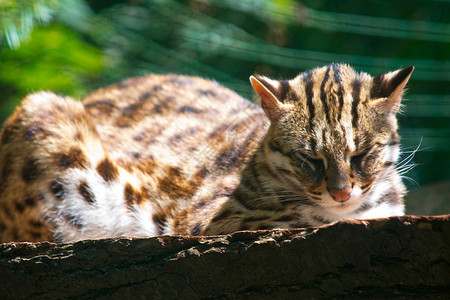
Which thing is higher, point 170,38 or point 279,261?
point 279,261

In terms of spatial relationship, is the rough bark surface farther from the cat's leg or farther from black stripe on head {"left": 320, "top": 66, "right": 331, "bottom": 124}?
the cat's leg

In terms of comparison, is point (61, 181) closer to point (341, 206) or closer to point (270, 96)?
point (270, 96)

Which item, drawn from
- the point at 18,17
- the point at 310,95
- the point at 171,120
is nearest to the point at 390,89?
the point at 310,95

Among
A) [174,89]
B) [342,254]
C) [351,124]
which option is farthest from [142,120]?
[342,254]

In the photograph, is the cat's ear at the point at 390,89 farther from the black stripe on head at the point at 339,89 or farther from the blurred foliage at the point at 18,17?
the blurred foliage at the point at 18,17

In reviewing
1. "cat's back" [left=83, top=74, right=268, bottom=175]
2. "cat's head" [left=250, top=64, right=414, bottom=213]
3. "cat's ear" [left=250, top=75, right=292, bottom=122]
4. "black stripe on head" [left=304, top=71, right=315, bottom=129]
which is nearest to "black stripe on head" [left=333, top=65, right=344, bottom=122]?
"cat's head" [left=250, top=64, right=414, bottom=213]

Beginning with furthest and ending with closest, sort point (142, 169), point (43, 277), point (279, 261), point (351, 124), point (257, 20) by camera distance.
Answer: point (257, 20) < point (142, 169) < point (351, 124) < point (43, 277) < point (279, 261)

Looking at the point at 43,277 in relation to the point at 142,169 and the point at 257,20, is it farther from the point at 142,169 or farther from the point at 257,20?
the point at 257,20

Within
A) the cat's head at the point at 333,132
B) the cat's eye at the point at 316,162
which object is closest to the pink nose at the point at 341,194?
the cat's head at the point at 333,132
